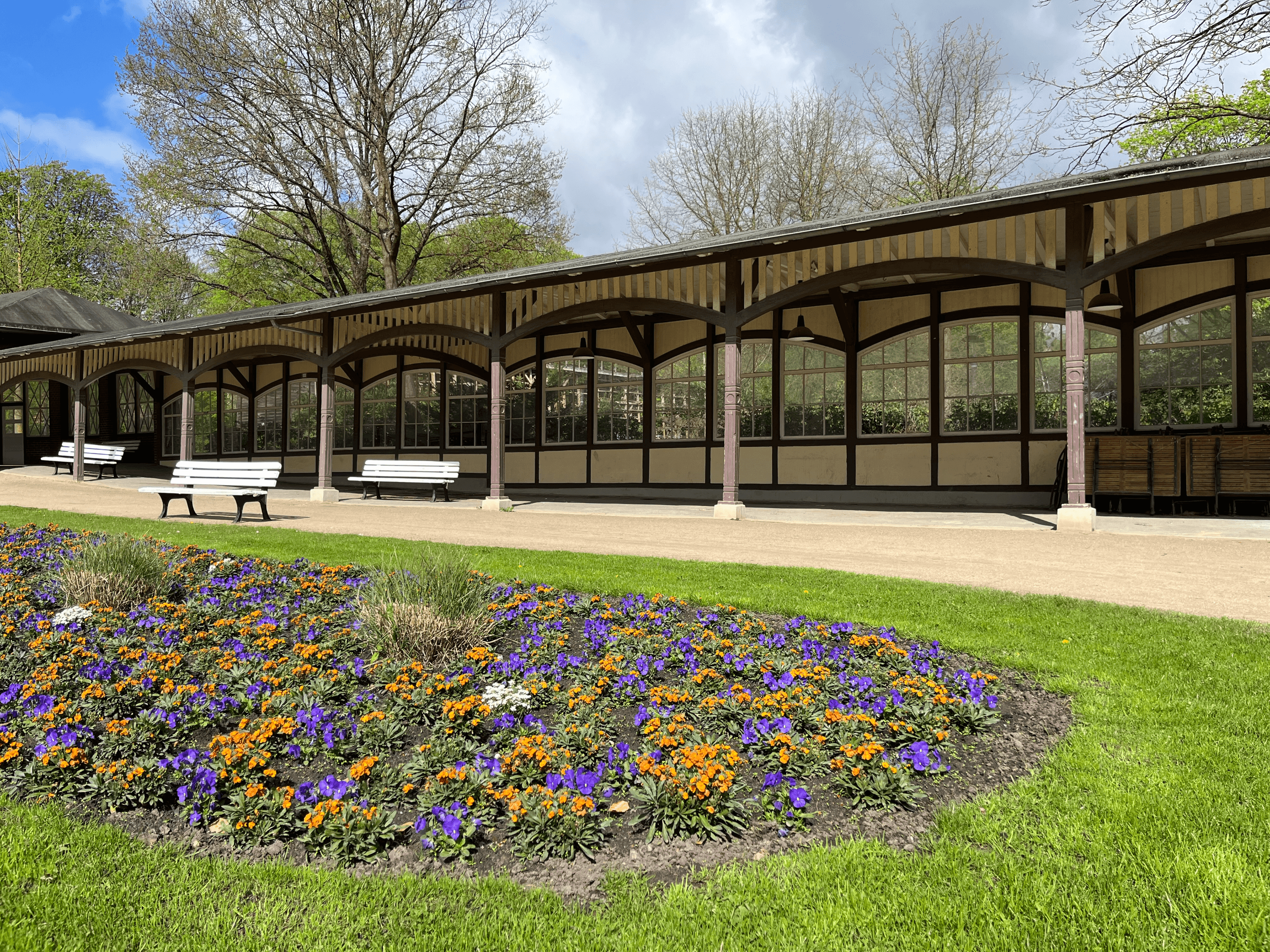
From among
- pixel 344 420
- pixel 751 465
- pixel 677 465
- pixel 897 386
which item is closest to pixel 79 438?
pixel 344 420

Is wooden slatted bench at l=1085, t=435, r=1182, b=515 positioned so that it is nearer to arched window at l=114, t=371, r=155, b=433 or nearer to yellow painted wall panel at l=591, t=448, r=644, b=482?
yellow painted wall panel at l=591, t=448, r=644, b=482

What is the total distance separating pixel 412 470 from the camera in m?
16.1

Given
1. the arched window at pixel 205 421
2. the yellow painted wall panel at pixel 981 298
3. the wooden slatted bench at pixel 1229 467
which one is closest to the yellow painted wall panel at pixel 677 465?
the yellow painted wall panel at pixel 981 298

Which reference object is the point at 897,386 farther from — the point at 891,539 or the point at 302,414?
the point at 302,414

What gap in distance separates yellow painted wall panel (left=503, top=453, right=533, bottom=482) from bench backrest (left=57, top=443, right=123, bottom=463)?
10.1 m

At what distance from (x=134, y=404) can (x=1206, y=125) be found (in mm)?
29106

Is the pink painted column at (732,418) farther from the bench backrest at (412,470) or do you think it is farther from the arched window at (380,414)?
the arched window at (380,414)

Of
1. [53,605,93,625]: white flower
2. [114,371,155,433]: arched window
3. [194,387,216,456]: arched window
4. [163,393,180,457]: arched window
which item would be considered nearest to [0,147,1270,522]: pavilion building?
[163,393,180,457]: arched window

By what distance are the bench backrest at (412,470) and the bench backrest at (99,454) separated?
8765 millimetres

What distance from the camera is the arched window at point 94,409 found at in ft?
85.5

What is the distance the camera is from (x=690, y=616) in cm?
495

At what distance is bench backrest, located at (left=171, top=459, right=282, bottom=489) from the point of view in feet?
39.8

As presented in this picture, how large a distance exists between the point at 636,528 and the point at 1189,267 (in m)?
8.86

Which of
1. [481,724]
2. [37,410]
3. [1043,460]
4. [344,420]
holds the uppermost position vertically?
[37,410]
